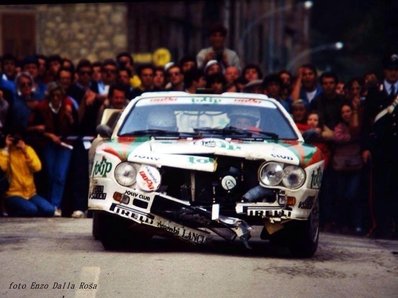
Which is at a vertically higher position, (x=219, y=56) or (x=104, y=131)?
(x=219, y=56)

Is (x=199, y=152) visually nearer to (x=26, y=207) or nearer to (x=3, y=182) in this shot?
(x=26, y=207)

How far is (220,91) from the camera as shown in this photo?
18078mm

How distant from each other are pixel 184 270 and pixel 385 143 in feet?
22.8

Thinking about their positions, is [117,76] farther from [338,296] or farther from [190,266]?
[338,296]

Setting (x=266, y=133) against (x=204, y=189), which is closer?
(x=204, y=189)

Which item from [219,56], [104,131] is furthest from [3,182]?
[104,131]

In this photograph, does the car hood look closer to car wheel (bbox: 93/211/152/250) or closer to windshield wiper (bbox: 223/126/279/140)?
windshield wiper (bbox: 223/126/279/140)

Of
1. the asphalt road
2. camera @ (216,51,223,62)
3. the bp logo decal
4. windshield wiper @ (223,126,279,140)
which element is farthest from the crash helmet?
camera @ (216,51,223,62)

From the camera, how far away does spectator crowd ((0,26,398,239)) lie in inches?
730

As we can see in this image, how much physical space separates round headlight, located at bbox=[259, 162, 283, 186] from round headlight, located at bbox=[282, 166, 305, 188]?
0.06 m

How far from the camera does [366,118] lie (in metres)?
18.7

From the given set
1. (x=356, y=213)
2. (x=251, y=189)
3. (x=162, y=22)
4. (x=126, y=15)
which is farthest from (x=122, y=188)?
(x=162, y=22)

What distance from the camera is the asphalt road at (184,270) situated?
36.2 feet

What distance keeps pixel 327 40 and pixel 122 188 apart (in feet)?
305
